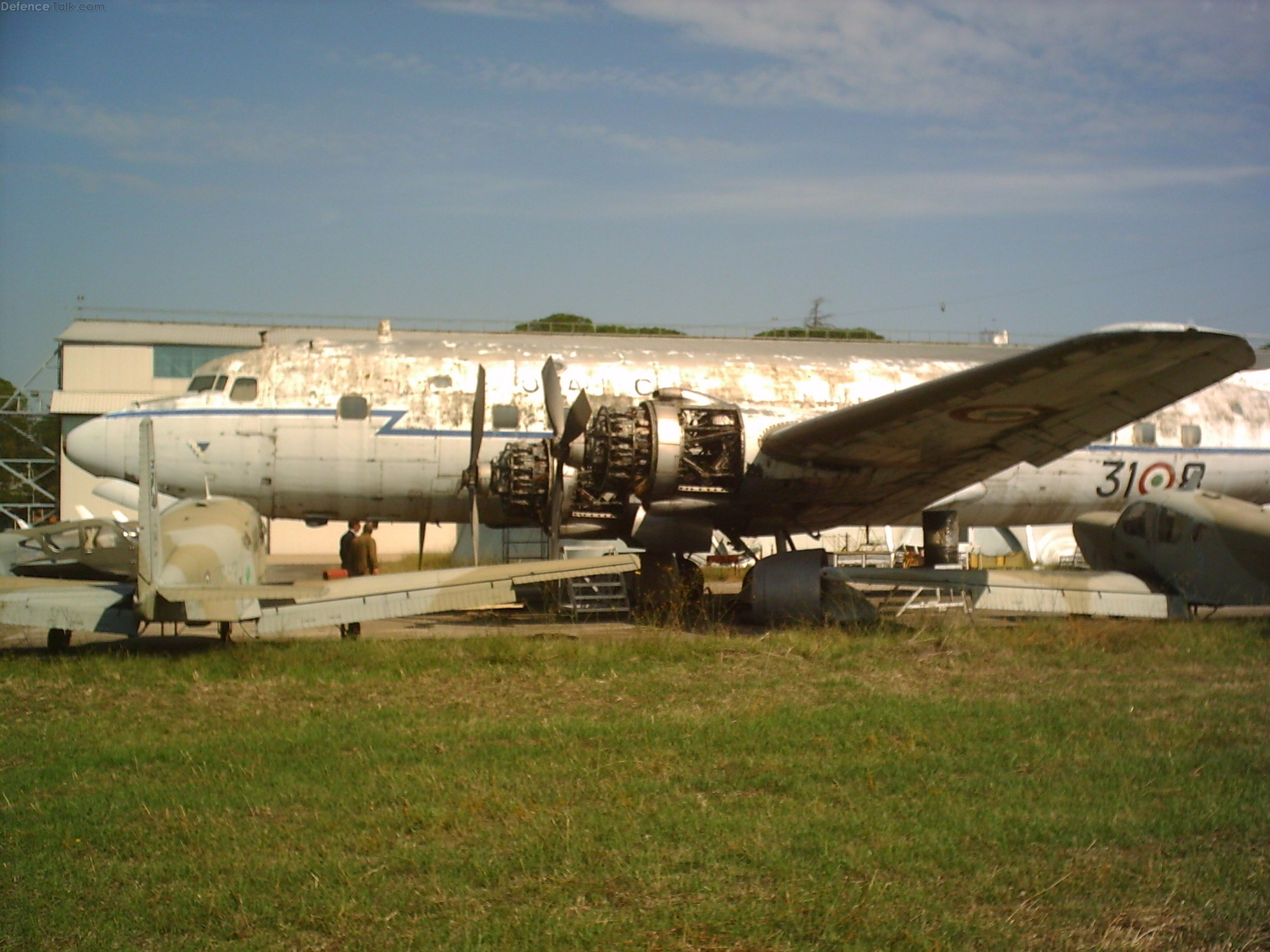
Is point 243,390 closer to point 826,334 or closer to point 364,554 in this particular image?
point 364,554

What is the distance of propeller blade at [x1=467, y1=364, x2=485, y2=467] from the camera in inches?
588

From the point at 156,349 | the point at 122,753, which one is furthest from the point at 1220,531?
the point at 156,349

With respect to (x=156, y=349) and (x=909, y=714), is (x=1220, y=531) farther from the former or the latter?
(x=156, y=349)

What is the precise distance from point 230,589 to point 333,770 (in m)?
3.79

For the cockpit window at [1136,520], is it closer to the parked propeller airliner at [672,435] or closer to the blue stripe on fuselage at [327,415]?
the parked propeller airliner at [672,435]

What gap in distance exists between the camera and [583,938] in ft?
14.6

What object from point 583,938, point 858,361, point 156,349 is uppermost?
point 156,349

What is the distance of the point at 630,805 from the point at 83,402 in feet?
114

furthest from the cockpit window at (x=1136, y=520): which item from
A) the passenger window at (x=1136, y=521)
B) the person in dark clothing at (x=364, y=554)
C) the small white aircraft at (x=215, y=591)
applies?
the person in dark clothing at (x=364, y=554)

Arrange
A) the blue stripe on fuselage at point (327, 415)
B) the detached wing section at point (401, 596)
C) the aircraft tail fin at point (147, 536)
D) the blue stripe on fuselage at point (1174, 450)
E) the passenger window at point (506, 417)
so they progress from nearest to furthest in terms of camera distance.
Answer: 1. the aircraft tail fin at point (147, 536)
2. the detached wing section at point (401, 596)
3. the blue stripe on fuselage at point (327, 415)
4. the passenger window at point (506, 417)
5. the blue stripe on fuselage at point (1174, 450)

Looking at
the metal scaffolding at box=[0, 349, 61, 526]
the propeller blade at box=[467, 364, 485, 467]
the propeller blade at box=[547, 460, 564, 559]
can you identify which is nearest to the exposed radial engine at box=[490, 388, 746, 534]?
the propeller blade at box=[547, 460, 564, 559]

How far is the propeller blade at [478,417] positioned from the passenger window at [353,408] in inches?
74.9

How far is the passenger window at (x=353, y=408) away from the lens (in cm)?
1622

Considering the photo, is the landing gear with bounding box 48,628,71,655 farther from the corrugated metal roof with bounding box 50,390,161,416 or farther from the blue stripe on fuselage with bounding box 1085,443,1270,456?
the corrugated metal roof with bounding box 50,390,161,416
